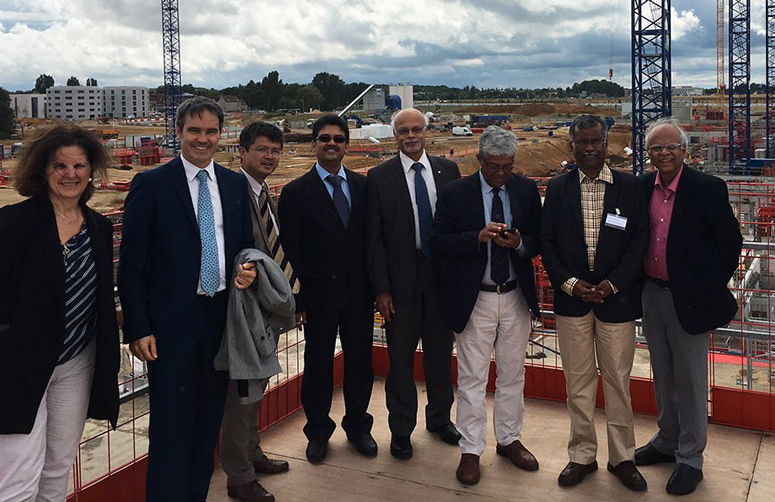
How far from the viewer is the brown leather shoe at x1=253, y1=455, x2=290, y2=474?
13.6 ft

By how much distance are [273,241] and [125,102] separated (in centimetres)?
14578

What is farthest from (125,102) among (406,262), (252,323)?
(252,323)

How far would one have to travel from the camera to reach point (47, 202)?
2789mm

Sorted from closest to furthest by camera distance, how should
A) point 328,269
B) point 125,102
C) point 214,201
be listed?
point 214,201 < point 328,269 < point 125,102

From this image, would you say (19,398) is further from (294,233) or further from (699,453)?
(699,453)

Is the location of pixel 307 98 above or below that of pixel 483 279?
above

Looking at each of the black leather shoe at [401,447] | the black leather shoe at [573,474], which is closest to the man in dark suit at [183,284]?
the black leather shoe at [401,447]

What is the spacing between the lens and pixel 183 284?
10.6 feet

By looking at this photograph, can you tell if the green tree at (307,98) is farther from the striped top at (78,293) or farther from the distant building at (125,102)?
the striped top at (78,293)

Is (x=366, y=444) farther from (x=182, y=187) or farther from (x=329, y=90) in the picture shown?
(x=329, y=90)

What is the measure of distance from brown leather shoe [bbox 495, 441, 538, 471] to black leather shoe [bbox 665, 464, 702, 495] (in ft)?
2.35

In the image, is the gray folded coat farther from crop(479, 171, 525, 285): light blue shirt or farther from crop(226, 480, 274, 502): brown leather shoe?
crop(479, 171, 525, 285): light blue shirt

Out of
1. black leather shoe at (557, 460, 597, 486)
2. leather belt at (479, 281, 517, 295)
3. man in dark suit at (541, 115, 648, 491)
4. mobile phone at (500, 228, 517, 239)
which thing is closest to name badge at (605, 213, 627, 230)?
man in dark suit at (541, 115, 648, 491)

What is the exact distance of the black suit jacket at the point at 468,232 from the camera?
389 centimetres
